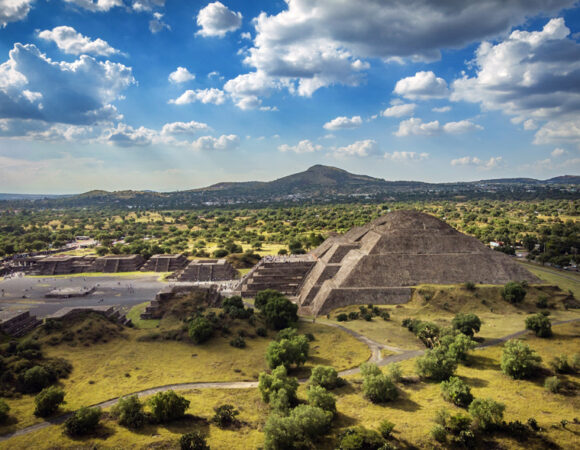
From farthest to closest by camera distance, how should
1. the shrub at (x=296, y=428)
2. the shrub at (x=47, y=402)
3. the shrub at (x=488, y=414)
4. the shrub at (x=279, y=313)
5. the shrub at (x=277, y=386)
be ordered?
the shrub at (x=279, y=313)
the shrub at (x=277, y=386)
the shrub at (x=47, y=402)
the shrub at (x=488, y=414)
the shrub at (x=296, y=428)

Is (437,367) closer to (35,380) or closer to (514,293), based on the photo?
(514,293)

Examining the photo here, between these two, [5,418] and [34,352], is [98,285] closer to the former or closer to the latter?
[34,352]

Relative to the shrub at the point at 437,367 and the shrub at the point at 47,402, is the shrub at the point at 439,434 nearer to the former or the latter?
the shrub at the point at 437,367

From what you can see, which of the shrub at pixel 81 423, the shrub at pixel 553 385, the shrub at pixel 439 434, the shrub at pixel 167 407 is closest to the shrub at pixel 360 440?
the shrub at pixel 439 434

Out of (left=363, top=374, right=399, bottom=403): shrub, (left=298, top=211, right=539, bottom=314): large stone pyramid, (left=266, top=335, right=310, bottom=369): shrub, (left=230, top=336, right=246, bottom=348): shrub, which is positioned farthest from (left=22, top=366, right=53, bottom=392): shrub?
(left=298, top=211, right=539, bottom=314): large stone pyramid

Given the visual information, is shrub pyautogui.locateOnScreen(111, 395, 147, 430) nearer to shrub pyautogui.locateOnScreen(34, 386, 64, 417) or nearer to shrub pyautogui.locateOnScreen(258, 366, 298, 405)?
shrub pyautogui.locateOnScreen(34, 386, 64, 417)

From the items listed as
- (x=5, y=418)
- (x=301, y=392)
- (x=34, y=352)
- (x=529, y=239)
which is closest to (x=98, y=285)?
(x=34, y=352)

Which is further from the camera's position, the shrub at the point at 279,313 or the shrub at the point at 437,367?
the shrub at the point at 279,313

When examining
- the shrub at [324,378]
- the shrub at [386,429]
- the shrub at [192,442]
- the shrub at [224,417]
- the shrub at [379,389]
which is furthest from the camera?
the shrub at [324,378]
